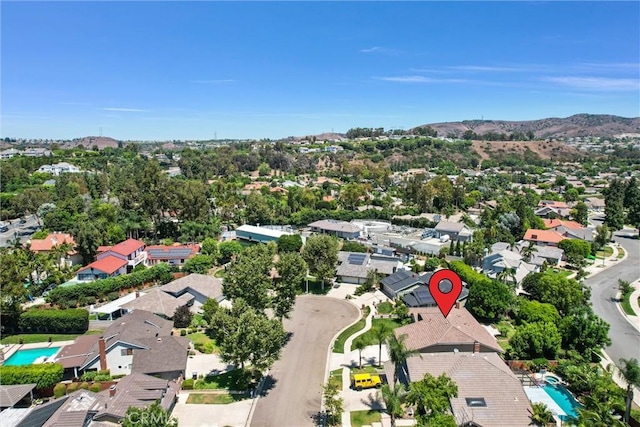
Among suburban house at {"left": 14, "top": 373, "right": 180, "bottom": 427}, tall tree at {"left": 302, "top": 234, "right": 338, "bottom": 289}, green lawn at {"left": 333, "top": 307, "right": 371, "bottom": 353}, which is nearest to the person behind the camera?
suburban house at {"left": 14, "top": 373, "right": 180, "bottom": 427}

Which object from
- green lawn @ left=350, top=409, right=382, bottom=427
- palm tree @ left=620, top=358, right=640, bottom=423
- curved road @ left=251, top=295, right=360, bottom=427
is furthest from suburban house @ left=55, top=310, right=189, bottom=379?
palm tree @ left=620, top=358, right=640, bottom=423

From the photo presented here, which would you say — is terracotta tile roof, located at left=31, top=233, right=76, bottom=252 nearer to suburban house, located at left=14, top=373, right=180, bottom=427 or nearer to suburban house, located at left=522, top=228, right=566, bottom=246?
suburban house, located at left=14, top=373, right=180, bottom=427

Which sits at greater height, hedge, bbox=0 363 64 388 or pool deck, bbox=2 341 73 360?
hedge, bbox=0 363 64 388

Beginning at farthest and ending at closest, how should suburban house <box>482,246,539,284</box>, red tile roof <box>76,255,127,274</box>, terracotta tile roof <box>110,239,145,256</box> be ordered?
terracotta tile roof <box>110,239,145,256</box>
suburban house <box>482,246,539,284</box>
red tile roof <box>76,255,127,274</box>

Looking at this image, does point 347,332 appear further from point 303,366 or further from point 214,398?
point 214,398

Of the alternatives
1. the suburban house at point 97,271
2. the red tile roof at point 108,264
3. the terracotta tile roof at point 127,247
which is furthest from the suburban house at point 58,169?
the suburban house at point 97,271

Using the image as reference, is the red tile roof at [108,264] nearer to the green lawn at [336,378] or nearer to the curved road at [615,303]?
the green lawn at [336,378]

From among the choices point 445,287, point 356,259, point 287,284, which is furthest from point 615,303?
point 287,284
